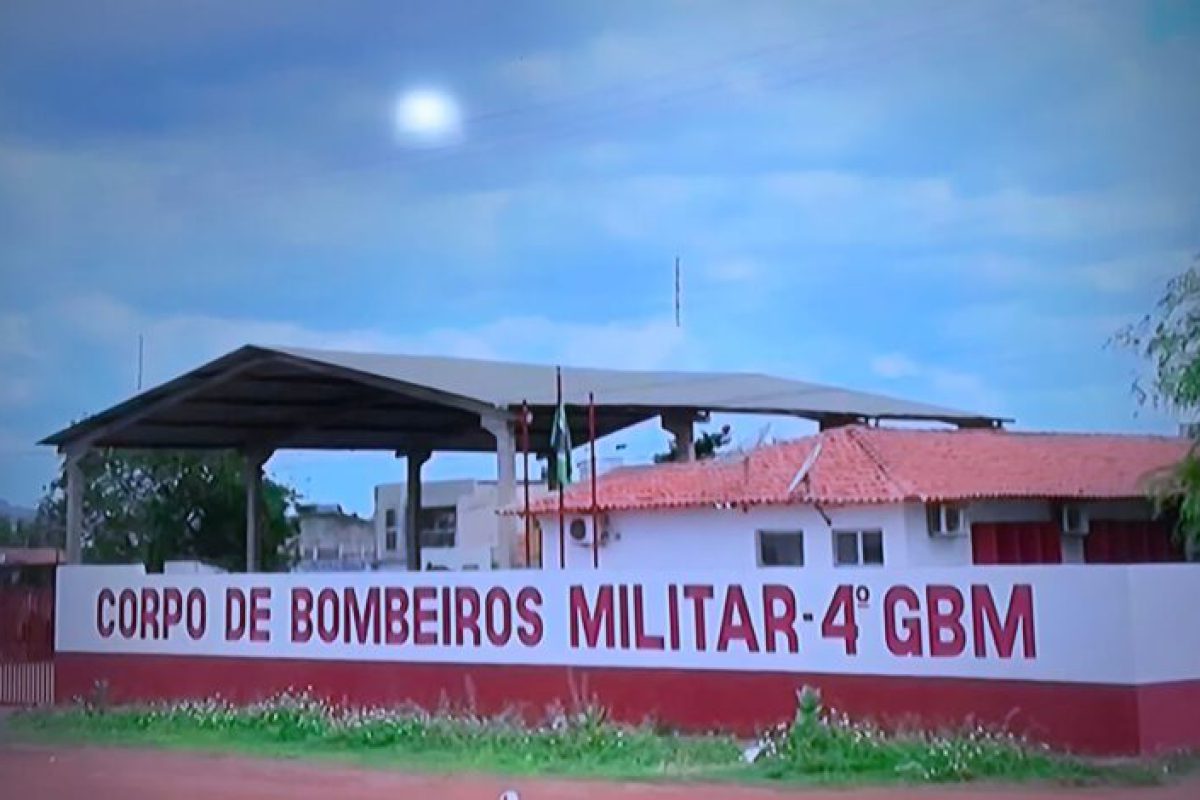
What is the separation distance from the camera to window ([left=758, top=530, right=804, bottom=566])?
22.8 ft

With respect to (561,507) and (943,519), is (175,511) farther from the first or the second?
(943,519)

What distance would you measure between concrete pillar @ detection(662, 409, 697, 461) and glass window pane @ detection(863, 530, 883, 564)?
0.78 m

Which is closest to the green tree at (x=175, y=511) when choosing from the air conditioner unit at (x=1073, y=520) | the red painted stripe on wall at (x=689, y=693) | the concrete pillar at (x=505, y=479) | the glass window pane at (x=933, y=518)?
the concrete pillar at (x=505, y=479)

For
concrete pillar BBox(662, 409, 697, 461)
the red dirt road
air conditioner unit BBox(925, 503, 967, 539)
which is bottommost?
the red dirt road

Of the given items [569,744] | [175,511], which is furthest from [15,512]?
[175,511]

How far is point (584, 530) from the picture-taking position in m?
7.62

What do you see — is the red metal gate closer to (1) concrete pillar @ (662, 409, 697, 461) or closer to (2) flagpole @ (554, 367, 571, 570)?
(2) flagpole @ (554, 367, 571, 570)

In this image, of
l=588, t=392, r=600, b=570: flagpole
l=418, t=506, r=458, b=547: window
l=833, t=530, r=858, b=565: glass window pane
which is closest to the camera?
l=833, t=530, r=858, b=565: glass window pane

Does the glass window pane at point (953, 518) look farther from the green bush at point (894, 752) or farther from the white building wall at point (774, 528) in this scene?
the green bush at point (894, 752)

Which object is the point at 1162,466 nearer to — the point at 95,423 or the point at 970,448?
the point at 970,448

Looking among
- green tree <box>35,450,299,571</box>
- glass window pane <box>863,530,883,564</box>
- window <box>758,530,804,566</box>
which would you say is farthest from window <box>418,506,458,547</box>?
glass window pane <box>863,530,883,564</box>

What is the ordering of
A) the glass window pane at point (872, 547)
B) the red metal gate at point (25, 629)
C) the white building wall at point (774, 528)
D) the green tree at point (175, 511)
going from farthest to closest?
the green tree at point (175, 511)
the red metal gate at point (25, 629)
the glass window pane at point (872, 547)
the white building wall at point (774, 528)

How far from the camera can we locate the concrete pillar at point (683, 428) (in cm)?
691

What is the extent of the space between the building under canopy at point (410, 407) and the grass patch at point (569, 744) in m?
0.97
